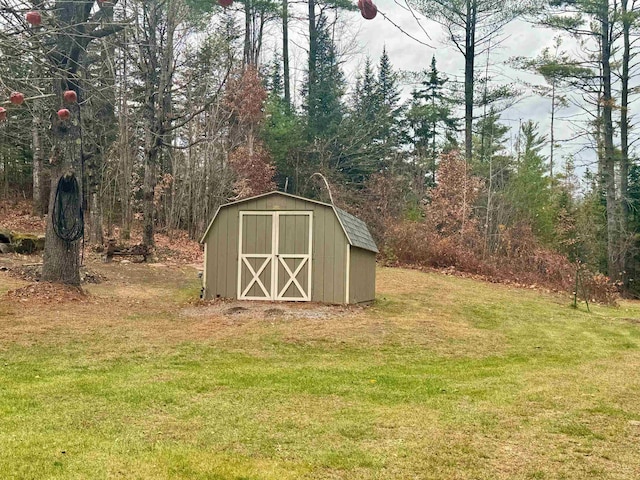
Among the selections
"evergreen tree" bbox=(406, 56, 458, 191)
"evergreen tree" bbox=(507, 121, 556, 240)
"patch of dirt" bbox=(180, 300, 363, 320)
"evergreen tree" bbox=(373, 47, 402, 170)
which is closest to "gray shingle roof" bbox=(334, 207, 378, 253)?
"patch of dirt" bbox=(180, 300, 363, 320)

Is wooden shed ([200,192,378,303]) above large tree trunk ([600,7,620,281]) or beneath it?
beneath

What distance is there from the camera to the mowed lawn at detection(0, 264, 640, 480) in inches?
118

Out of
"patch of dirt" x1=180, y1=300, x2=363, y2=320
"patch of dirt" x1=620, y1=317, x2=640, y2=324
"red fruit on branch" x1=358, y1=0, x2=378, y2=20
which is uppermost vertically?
"red fruit on branch" x1=358, y1=0, x2=378, y2=20

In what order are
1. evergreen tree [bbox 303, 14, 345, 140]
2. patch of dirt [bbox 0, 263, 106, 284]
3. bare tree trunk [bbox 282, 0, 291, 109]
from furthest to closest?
bare tree trunk [bbox 282, 0, 291, 109] < evergreen tree [bbox 303, 14, 345, 140] < patch of dirt [bbox 0, 263, 106, 284]

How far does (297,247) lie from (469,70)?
15.7 m

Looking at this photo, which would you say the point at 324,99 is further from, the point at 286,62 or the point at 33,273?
the point at 33,273

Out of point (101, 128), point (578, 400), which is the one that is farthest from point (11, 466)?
point (101, 128)

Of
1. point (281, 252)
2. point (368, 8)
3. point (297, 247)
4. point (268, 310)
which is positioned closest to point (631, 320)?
point (297, 247)

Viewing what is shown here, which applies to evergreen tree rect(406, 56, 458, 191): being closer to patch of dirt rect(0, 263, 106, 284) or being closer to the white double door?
the white double door

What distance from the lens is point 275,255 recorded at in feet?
32.6

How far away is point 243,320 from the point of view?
8242mm

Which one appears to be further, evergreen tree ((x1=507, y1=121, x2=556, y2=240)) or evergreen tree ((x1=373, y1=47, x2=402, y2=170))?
evergreen tree ((x1=373, y1=47, x2=402, y2=170))

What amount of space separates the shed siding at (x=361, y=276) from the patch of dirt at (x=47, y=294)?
459 centimetres

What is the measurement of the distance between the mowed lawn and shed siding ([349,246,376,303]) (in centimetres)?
58
